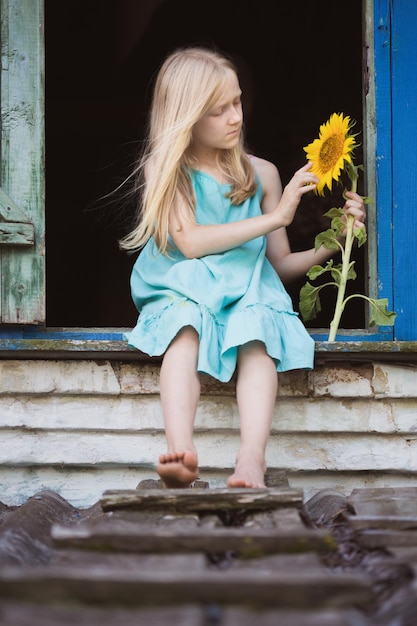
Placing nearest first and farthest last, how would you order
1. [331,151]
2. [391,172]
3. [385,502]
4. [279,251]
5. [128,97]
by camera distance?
[385,502], [331,151], [391,172], [279,251], [128,97]

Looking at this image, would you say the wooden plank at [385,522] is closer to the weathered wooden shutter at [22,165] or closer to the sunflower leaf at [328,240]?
the sunflower leaf at [328,240]

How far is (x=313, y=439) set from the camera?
2982mm

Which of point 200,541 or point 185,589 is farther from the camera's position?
point 200,541

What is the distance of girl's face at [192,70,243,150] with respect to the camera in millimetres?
2953

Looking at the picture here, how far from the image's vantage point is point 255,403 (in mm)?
2494

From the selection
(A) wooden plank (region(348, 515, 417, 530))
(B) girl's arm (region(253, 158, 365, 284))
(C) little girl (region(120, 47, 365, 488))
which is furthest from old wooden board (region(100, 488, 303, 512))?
(B) girl's arm (region(253, 158, 365, 284))

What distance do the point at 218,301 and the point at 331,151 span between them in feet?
2.07

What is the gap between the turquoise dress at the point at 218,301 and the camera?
8.60ft

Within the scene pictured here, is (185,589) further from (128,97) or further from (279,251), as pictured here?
(128,97)

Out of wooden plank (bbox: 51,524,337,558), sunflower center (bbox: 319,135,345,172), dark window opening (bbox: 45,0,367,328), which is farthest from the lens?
dark window opening (bbox: 45,0,367,328)

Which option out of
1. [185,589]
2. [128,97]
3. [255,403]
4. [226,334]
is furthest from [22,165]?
[128,97]

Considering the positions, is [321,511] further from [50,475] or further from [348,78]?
[348,78]

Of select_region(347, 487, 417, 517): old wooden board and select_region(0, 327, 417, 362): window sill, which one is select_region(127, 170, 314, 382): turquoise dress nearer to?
select_region(0, 327, 417, 362): window sill

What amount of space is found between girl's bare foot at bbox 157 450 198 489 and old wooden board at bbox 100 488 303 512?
0.27 meters
